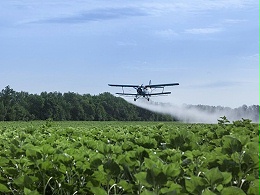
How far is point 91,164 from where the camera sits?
3504mm

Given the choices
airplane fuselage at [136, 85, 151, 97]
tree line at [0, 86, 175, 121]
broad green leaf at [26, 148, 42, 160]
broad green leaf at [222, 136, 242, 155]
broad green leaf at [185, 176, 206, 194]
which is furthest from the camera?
tree line at [0, 86, 175, 121]

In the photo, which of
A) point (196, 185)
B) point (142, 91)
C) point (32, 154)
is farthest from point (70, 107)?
point (196, 185)

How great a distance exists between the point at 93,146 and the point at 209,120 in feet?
327

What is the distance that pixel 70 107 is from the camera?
121438mm

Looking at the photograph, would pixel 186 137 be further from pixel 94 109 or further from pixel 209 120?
pixel 94 109

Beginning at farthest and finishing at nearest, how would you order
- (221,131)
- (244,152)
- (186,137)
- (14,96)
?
(14,96), (221,131), (186,137), (244,152)

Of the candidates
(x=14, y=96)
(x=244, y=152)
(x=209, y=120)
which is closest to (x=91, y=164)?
(x=244, y=152)

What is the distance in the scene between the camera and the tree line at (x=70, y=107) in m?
113

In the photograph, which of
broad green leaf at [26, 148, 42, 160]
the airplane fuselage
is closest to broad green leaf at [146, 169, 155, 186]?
broad green leaf at [26, 148, 42, 160]

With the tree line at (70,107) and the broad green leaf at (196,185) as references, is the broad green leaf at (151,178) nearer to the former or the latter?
the broad green leaf at (196,185)

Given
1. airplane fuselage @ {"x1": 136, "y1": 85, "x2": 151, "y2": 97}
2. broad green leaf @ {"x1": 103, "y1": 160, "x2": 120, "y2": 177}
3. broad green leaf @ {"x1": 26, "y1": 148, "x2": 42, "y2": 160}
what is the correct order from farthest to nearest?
airplane fuselage @ {"x1": 136, "y1": 85, "x2": 151, "y2": 97}, broad green leaf @ {"x1": 26, "y1": 148, "x2": 42, "y2": 160}, broad green leaf @ {"x1": 103, "y1": 160, "x2": 120, "y2": 177}

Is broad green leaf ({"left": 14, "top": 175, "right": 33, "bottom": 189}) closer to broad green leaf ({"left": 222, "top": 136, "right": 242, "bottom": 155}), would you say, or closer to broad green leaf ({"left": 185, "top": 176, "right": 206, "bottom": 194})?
broad green leaf ({"left": 185, "top": 176, "right": 206, "bottom": 194})

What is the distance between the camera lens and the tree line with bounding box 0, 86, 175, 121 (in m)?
113

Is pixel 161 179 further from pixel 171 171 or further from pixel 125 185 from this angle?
pixel 125 185
